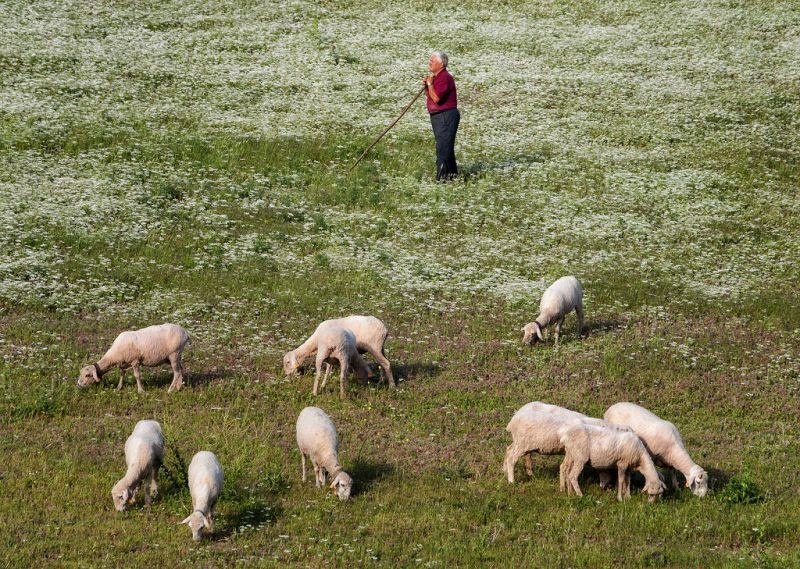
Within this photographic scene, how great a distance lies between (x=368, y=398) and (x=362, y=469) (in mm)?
3340

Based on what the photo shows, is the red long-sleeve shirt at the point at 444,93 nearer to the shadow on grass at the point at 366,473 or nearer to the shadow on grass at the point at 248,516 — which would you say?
the shadow on grass at the point at 366,473

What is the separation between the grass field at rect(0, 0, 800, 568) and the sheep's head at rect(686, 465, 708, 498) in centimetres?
21

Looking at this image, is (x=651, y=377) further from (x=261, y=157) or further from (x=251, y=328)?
(x=261, y=157)

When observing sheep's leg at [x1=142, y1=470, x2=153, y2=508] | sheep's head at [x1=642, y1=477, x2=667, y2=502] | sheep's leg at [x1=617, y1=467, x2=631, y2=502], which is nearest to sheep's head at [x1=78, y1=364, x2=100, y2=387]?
sheep's leg at [x1=142, y1=470, x2=153, y2=508]

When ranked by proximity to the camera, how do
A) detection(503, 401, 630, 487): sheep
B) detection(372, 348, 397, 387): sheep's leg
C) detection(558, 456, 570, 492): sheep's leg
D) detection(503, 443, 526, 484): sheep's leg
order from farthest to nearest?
detection(372, 348, 397, 387): sheep's leg
detection(503, 443, 526, 484): sheep's leg
detection(503, 401, 630, 487): sheep
detection(558, 456, 570, 492): sheep's leg

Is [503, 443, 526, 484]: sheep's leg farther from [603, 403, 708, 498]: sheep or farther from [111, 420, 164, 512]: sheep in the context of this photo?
[111, 420, 164, 512]: sheep

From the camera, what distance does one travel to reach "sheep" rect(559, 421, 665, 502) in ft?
50.7

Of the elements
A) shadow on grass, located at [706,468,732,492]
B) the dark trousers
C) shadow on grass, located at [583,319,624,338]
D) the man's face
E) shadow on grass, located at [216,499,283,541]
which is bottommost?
shadow on grass, located at [706,468,732,492]

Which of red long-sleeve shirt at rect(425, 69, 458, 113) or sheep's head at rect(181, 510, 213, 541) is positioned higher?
red long-sleeve shirt at rect(425, 69, 458, 113)

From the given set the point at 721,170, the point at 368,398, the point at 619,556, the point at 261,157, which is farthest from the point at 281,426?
the point at 721,170

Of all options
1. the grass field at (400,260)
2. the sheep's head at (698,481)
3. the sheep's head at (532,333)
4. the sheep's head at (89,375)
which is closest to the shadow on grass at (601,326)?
the grass field at (400,260)

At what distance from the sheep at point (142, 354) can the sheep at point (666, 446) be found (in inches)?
324

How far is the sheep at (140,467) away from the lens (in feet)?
48.2

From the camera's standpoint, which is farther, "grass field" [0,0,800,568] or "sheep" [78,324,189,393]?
"sheep" [78,324,189,393]
